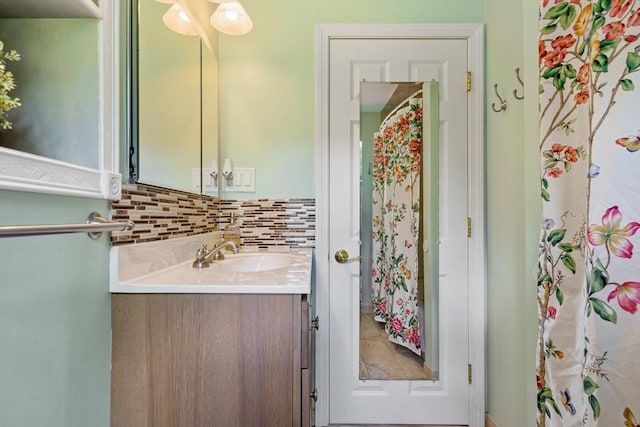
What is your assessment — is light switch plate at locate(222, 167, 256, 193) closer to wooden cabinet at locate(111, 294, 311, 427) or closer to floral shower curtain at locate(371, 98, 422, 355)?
floral shower curtain at locate(371, 98, 422, 355)

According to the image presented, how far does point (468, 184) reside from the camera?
5.10 feet

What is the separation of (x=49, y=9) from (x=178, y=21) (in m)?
0.56

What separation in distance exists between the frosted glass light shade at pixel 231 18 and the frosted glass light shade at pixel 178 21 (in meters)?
0.15

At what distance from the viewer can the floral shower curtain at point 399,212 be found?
157cm

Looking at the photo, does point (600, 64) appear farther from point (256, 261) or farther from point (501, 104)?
point (256, 261)

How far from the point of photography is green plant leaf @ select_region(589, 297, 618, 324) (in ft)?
2.16

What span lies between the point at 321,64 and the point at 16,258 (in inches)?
56.5

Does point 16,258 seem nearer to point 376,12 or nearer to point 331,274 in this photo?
point 331,274

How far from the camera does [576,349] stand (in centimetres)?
82

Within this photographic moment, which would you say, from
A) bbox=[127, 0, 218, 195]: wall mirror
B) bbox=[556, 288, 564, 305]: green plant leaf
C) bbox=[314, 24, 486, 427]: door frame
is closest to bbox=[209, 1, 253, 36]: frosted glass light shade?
bbox=[127, 0, 218, 195]: wall mirror

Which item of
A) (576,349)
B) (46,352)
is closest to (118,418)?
(46,352)

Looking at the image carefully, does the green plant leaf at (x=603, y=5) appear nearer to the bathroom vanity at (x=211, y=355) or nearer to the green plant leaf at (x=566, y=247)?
the green plant leaf at (x=566, y=247)

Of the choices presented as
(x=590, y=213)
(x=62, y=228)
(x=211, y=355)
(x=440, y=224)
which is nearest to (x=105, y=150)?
(x=62, y=228)

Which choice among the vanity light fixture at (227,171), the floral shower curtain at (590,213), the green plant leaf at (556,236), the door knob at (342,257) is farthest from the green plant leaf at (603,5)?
the vanity light fixture at (227,171)
